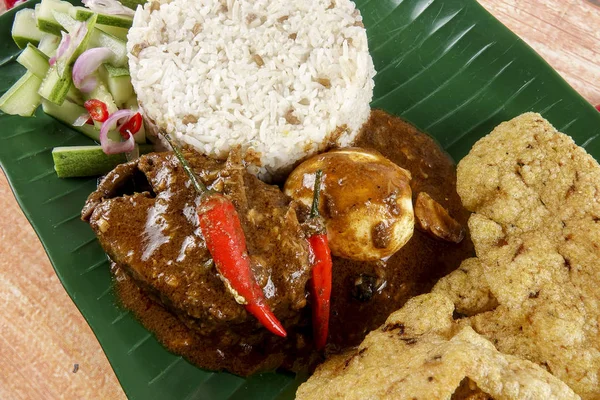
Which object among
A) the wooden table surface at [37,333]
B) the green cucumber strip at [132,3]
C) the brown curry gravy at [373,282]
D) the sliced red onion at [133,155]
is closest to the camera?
the brown curry gravy at [373,282]

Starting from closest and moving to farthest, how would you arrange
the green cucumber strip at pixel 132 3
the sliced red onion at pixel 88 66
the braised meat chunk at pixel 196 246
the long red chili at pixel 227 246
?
the long red chili at pixel 227 246
the braised meat chunk at pixel 196 246
the sliced red onion at pixel 88 66
the green cucumber strip at pixel 132 3

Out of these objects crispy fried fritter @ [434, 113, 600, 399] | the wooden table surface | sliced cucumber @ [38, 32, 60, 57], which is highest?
sliced cucumber @ [38, 32, 60, 57]

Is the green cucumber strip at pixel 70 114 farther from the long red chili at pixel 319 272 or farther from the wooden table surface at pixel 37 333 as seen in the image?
the long red chili at pixel 319 272

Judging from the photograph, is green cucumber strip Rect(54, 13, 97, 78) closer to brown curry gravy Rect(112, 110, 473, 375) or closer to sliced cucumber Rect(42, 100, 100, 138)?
sliced cucumber Rect(42, 100, 100, 138)

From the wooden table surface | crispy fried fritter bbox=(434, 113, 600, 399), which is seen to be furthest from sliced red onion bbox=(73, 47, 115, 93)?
crispy fried fritter bbox=(434, 113, 600, 399)

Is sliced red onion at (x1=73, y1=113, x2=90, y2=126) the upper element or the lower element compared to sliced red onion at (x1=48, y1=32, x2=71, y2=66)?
lower

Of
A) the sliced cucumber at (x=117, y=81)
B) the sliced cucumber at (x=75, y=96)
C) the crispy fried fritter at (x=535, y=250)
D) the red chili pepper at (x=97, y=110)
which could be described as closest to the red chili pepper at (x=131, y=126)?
the red chili pepper at (x=97, y=110)

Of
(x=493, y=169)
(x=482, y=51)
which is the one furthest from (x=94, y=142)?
(x=482, y=51)

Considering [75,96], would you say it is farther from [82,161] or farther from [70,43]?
[82,161]
